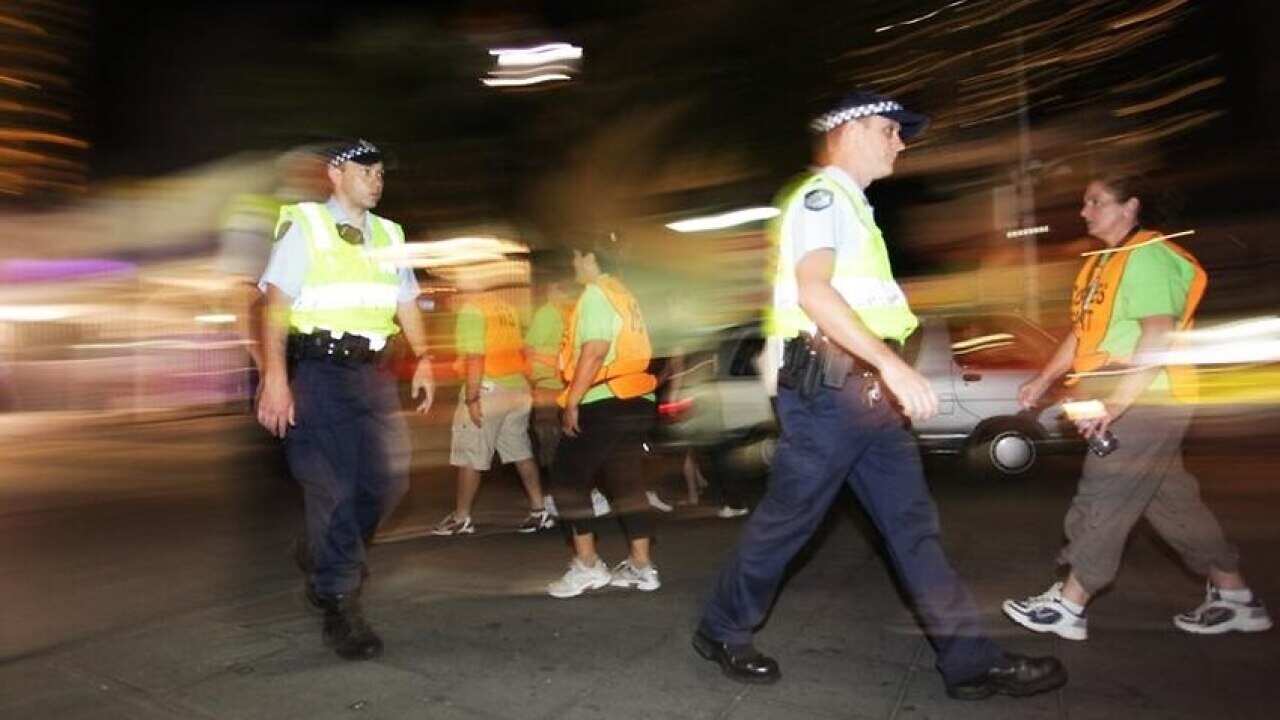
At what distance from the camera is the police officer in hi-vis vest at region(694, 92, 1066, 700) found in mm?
3195

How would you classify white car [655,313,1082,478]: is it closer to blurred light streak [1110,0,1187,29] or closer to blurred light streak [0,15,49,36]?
blurred light streak [1110,0,1187,29]

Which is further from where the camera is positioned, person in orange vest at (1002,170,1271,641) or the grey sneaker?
the grey sneaker

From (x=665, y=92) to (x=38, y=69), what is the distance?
235 inches

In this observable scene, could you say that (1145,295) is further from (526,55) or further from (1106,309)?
(526,55)

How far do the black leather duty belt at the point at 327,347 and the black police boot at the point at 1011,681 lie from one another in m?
2.52

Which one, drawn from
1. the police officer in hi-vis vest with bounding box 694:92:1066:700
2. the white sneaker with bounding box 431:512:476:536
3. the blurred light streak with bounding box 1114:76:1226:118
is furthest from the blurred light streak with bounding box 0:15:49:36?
the blurred light streak with bounding box 1114:76:1226:118

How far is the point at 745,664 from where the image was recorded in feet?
11.4

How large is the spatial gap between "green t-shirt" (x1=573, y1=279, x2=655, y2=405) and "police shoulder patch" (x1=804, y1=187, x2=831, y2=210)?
1.57 metres

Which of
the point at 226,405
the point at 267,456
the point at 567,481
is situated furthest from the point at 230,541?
the point at 226,405

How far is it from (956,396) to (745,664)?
502 cm

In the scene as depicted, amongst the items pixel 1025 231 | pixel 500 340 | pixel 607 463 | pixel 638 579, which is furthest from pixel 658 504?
pixel 1025 231

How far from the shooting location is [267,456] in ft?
18.2

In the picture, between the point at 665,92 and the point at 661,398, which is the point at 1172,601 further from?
the point at 665,92

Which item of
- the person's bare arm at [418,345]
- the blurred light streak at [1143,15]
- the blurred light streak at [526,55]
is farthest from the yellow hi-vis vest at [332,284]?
the blurred light streak at [1143,15]
